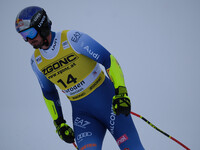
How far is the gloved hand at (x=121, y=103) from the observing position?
217 centimetres

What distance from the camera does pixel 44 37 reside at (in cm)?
246

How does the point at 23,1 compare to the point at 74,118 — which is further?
the point at 23,1

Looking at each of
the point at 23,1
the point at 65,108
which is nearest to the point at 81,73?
the point at 65,108

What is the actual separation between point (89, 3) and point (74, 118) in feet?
20.5

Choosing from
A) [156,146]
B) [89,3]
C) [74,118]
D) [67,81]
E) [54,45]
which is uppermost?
[89,3]

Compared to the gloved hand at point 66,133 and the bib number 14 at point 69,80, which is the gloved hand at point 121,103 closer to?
the bib number 14 at point 69,80

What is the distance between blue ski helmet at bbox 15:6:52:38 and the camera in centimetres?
235

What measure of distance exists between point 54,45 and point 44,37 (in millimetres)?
108

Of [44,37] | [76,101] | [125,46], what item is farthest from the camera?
[125,46]

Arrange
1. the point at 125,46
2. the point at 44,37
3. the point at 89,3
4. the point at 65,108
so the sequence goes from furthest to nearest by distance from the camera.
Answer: the point at 89,3
the point at 125,46
the point at 65,108
the point at 44,37

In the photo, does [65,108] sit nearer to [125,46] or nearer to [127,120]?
[125,46]

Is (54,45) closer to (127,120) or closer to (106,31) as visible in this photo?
(127,120)

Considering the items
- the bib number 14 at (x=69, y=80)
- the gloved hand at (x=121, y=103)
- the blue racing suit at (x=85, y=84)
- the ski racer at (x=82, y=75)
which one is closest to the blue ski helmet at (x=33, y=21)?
the ski racer at (x=82, y=75)

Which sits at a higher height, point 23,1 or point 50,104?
point 23,1
